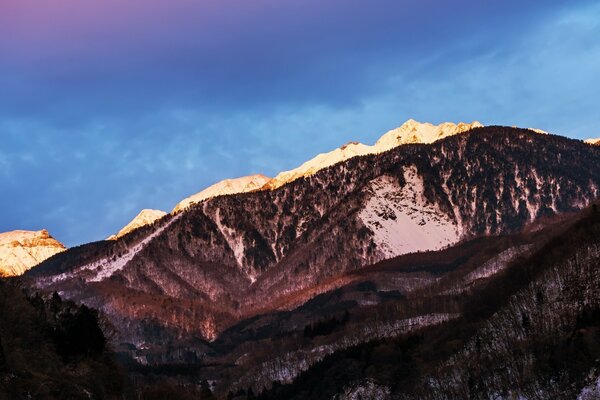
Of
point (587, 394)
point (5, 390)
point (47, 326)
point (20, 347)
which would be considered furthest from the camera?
point (587, 394)

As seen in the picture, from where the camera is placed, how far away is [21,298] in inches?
6836

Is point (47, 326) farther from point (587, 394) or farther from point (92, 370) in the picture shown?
point (587, 394)

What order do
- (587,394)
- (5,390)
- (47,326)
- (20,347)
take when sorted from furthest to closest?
(587,394)
(47,326)
(20,347)
(5,390)

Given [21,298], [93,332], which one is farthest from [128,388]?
[21,298]

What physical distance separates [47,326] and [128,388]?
18912mm

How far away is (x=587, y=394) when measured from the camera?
190750 millimetres

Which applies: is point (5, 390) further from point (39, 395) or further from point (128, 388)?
point (128, 388)

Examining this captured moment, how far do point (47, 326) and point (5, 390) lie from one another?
50227mm

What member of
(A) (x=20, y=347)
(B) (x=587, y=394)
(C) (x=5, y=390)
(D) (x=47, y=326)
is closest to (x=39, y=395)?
(C) (x=5, y=390)

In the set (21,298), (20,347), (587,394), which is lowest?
(587,394)

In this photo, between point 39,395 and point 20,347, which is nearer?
point 39,395

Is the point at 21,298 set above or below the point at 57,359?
above

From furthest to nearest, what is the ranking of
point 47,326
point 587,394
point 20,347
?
point 587,394, point 47,326, point 20,347

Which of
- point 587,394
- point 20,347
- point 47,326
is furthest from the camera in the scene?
point 587,394
